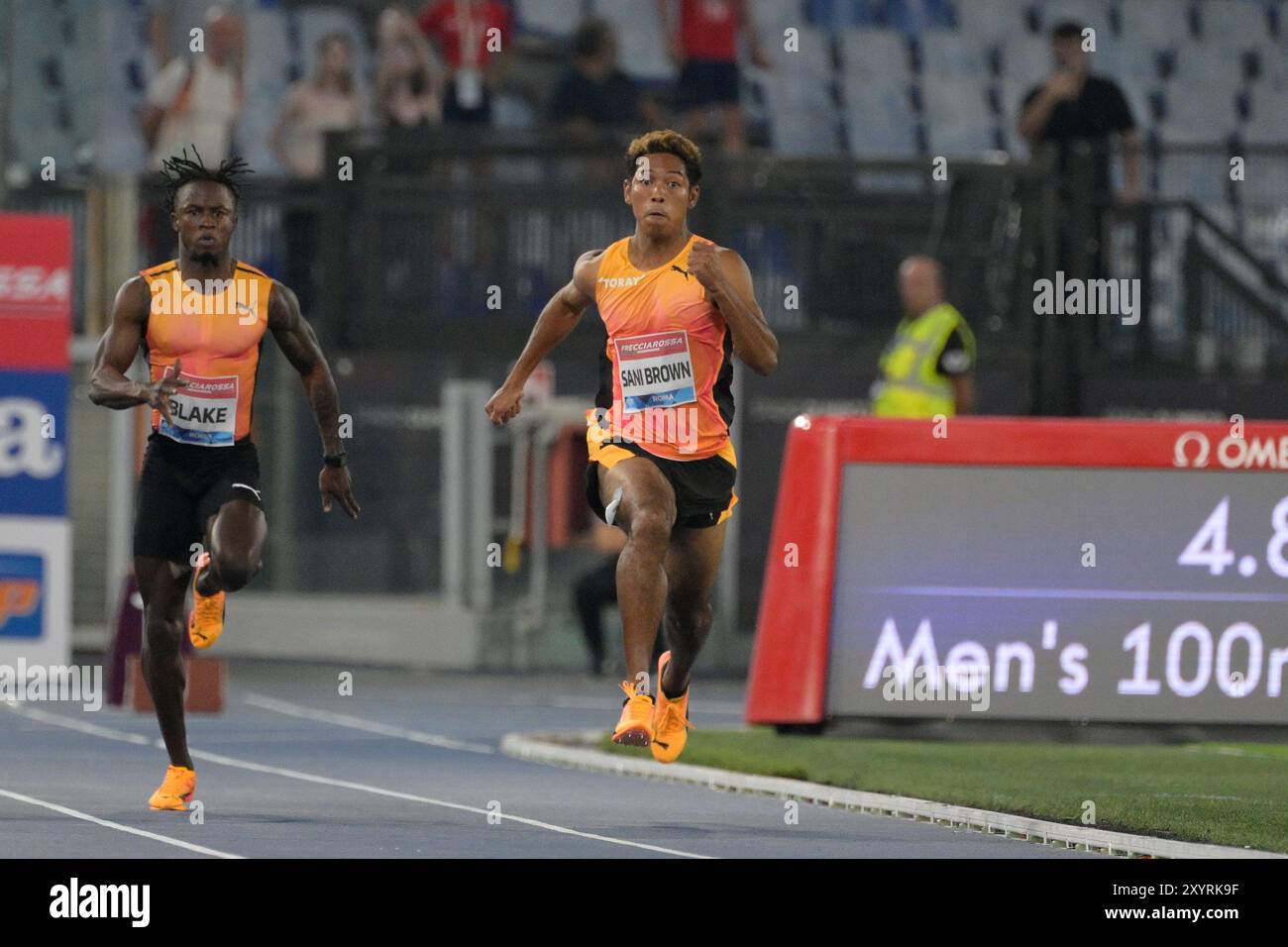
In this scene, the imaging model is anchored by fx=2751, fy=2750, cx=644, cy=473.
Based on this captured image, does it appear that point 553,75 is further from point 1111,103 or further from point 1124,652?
point 1124,652

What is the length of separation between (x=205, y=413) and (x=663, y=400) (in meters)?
1.76

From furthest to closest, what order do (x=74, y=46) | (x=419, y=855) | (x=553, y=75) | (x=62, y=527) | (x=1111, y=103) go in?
(x=553, y=75)
(x=74, y=46)
(x=1111, y=103)
(x=62, y=527)
(x=419, y=855)

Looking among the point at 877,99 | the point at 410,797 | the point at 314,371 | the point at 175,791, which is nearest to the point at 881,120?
the point at 877,99

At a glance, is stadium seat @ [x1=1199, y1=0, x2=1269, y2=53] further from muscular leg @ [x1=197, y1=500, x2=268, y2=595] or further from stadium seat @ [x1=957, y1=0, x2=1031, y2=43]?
muscular leg @ [x1=197, y1=500, x2=268, y2=595]

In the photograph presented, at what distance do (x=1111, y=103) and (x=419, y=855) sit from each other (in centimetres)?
1282

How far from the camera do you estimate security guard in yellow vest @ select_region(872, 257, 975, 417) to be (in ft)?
55.4

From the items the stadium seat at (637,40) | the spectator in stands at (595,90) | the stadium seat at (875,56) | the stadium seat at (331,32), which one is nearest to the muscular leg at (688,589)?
the spectator in stands at (595,90)

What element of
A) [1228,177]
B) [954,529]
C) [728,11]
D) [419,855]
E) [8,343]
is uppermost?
[728,11]

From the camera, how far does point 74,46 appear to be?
22188mm

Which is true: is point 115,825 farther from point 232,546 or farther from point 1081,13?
point 1081,13

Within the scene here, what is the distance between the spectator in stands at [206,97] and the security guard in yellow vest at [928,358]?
7.06 m

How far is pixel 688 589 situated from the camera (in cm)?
1045

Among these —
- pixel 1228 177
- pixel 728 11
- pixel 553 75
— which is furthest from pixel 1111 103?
pixel 553 75

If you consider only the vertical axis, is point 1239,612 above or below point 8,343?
below
